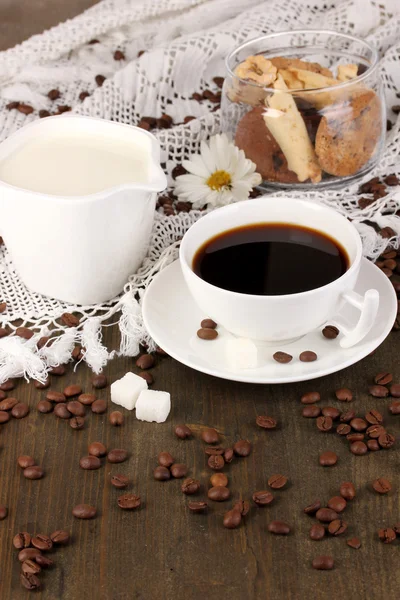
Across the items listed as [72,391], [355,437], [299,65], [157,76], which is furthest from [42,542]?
[157,76]

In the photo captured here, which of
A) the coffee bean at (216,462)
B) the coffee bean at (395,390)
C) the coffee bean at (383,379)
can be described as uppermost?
the coffee bean at (216,462)

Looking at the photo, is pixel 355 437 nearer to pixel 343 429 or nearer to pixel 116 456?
pixel 343 429

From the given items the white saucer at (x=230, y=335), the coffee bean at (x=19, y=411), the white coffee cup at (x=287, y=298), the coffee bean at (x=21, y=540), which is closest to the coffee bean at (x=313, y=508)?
the white saucer at (x=230, y=335)

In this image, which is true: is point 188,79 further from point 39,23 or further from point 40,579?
point 40,579

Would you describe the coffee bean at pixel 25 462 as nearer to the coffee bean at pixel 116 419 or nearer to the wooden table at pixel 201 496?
the wooden table at pixel 201 496

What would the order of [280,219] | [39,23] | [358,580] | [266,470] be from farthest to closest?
[39,23]
[280,219]
[266,470]
[358,580]

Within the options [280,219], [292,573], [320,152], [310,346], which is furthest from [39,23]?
[292,573]
